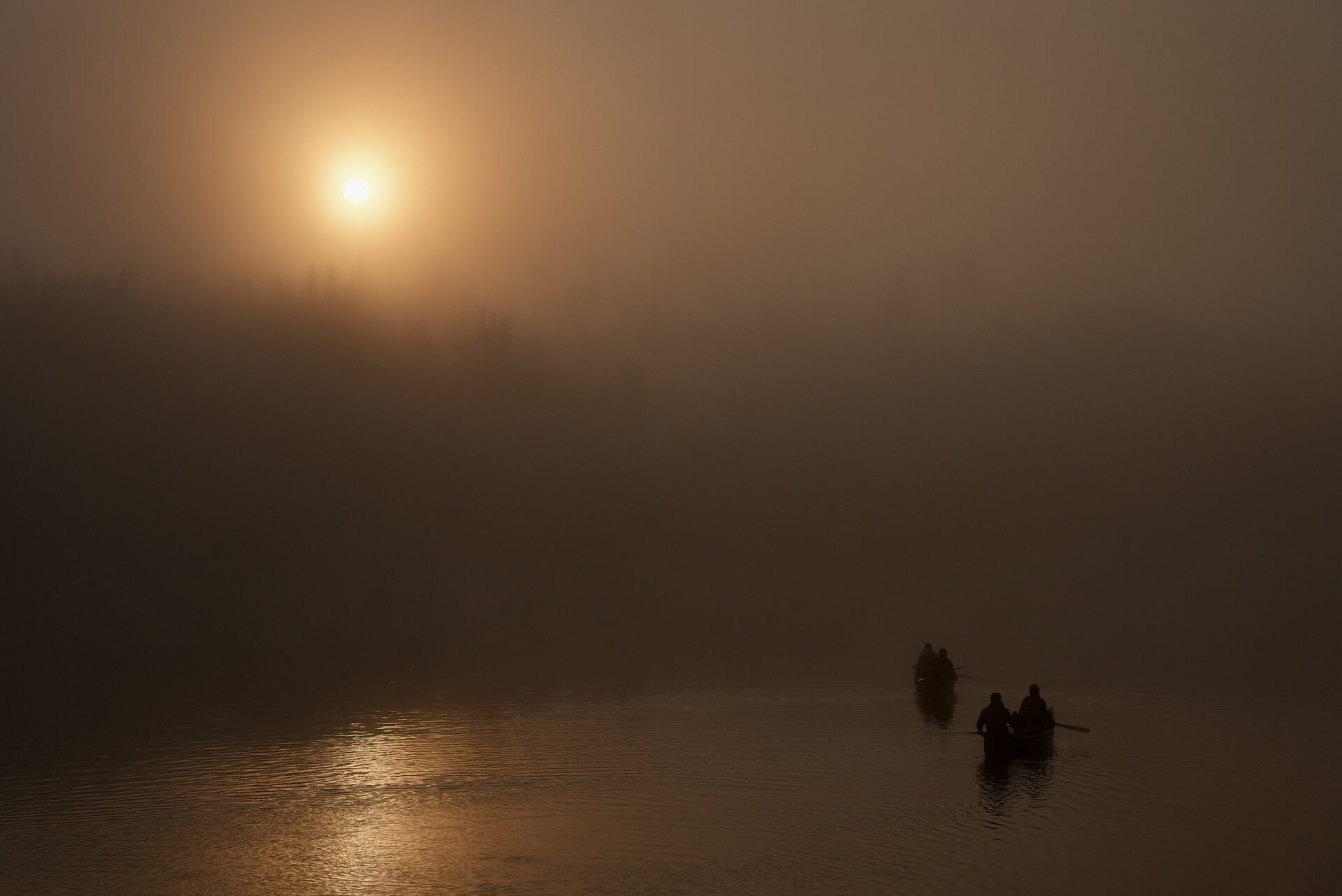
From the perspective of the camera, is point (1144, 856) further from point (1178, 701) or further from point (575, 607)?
point (575, 607)

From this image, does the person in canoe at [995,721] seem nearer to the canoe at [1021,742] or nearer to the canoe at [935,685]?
the canoe at [1021,742]

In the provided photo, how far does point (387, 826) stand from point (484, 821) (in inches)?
Result: 95.1

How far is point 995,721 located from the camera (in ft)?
132

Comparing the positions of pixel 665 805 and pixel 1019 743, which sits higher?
pixel 1019 743

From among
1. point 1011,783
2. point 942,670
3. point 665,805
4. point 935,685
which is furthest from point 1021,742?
point 942,670

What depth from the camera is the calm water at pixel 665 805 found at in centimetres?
2659

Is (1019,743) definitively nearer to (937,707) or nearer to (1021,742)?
(1021,742)

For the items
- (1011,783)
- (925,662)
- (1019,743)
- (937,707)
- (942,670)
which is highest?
(925,662)

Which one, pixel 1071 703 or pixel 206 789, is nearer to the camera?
pixel 206 789

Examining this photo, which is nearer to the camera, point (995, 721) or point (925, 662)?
point (995, 721)

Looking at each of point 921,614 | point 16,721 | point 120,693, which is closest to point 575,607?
point 921,614

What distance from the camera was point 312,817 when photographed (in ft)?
105

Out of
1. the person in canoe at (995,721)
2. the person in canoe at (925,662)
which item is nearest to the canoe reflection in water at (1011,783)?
the person in canoe at (995,721)

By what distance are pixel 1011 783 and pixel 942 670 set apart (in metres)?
21.4
